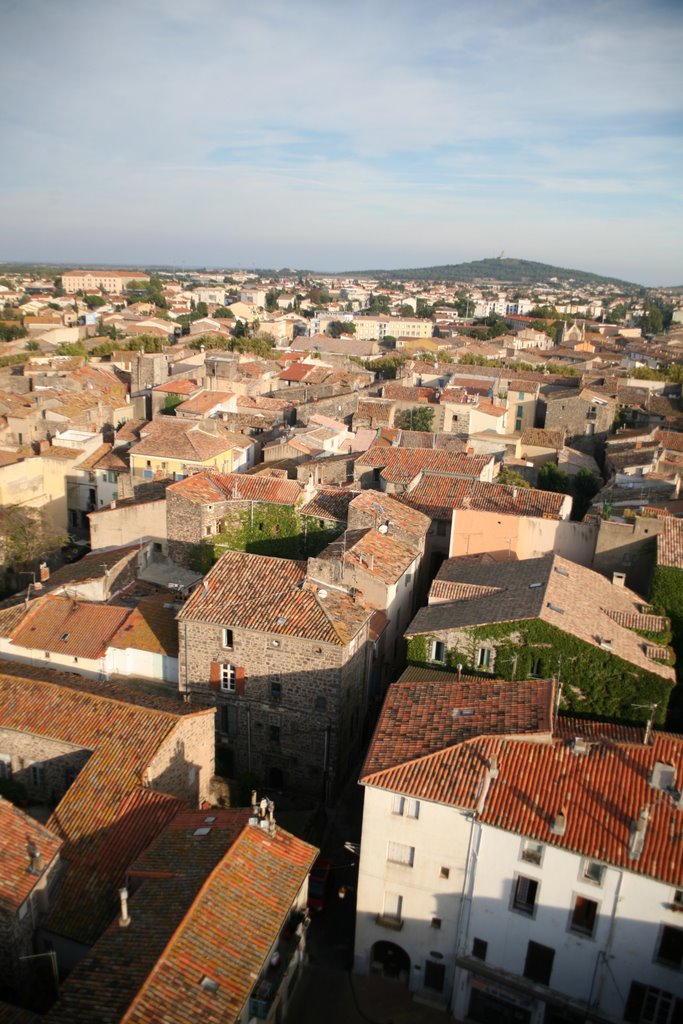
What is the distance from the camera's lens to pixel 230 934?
15672mm

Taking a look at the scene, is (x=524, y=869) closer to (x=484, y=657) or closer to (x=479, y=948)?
(x=479, y=948)

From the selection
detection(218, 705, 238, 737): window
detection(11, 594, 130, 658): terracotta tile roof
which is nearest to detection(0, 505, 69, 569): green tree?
detection(11, 594, 130, 658): terracotta tile roof

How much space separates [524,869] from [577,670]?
7.36 meters

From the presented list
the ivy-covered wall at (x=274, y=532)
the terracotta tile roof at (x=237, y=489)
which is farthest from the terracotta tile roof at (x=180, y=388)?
the ivy-covered wall at (x=274, y=532)

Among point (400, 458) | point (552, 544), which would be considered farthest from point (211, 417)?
point (552, 544)

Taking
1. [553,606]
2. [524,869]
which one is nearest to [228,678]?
[553,606]

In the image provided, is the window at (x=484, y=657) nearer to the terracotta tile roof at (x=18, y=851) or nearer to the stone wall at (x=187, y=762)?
the stone wall at (x=187, y=762)

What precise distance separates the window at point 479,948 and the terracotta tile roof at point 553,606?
884 cm

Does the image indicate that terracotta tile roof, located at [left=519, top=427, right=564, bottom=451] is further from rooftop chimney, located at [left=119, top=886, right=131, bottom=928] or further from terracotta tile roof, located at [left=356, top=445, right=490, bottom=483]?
rooftop chimney, located at [left=119, top=886, right=131, bottom=928]

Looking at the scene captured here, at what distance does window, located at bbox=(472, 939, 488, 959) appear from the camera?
18.0 m

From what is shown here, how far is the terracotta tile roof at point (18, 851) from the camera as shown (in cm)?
1684

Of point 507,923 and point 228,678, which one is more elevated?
point 228,678

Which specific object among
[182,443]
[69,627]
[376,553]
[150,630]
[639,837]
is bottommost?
[69,627]

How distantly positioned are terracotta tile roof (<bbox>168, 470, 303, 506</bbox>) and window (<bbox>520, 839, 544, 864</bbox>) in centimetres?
2133
